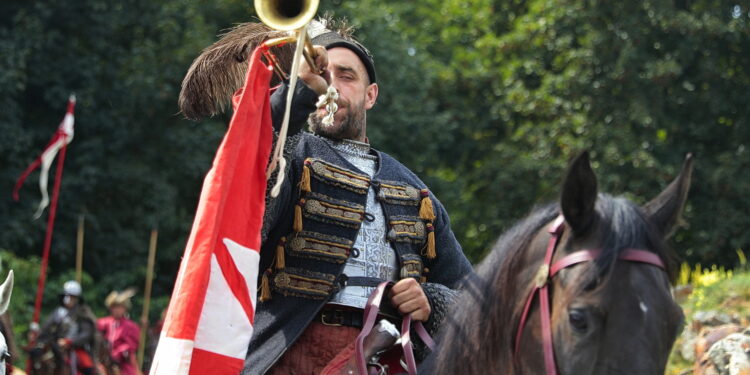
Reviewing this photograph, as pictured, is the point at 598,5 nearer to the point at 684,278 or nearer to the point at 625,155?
the point at 625,155

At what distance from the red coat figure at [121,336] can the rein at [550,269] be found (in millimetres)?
16835

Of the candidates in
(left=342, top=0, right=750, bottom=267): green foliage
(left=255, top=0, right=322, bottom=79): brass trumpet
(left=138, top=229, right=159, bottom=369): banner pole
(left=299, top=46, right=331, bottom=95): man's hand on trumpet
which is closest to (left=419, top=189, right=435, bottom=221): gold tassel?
(left=299, top=46, right=331, bottom=95): man's hand on trumpet

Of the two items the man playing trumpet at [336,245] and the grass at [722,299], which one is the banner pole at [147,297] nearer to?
the grass at [722,299]

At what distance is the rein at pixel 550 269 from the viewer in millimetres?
2652

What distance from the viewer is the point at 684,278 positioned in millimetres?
13742

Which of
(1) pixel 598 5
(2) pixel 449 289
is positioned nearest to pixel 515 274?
(2) pixel 449 289

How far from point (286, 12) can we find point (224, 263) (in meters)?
0.78

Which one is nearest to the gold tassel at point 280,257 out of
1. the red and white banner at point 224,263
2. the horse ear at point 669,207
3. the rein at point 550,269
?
the red and white banner at point 224,263

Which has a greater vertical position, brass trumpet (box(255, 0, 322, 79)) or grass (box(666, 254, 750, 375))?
brass trumpet (box(255, 0, 322, 79))

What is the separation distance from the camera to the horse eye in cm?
260

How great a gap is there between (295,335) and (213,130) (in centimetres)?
1898

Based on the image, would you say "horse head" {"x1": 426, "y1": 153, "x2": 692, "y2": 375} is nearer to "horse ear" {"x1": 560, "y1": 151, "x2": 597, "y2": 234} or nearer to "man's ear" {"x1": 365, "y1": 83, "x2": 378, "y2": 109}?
"horse ear" {"x1": 560, "y1": 151, "x2": 597, "y2": 234}

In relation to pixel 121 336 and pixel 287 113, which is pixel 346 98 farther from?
pixel 121 336

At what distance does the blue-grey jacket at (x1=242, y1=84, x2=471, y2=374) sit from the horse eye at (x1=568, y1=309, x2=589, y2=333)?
3.79 feet
